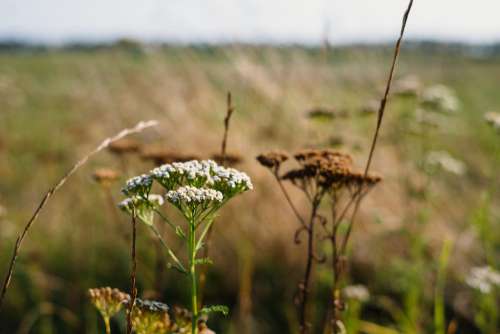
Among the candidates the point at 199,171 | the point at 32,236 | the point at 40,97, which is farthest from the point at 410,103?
the point at 40,97

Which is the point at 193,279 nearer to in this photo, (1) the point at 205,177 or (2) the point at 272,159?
(1) the point at 205,177

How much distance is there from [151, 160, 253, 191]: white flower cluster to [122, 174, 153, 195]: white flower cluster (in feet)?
0.09

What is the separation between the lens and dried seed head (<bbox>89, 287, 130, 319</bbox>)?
1749 millimetres

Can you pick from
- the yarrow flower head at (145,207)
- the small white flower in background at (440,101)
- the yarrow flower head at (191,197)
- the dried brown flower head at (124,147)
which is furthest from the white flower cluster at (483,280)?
the yarrow flower head at (191,197)

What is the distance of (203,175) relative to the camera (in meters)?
1.76

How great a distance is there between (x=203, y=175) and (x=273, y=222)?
4.21 meters

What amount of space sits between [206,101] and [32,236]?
123 inches

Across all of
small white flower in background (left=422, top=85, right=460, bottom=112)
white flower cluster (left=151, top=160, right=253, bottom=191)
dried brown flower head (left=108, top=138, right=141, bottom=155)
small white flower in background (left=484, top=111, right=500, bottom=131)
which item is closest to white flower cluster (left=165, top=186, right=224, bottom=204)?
white flower cluster (left=151, top=160, right=253, bottom=191)

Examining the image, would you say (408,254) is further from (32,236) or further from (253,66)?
(32,236)

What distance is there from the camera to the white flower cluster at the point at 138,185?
5.60 feet

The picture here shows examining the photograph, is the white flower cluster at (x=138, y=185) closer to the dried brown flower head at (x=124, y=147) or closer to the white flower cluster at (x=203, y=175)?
the white flower cluster at (x=203, y=175)

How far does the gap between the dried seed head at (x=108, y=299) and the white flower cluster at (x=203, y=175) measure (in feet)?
1.30

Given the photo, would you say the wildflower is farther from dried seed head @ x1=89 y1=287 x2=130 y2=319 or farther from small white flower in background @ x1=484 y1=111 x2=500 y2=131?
small white flower in background @ x1=484 y1=111 x2=500 y2=131

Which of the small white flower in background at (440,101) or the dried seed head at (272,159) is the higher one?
the small white flower in background at (440,101)
